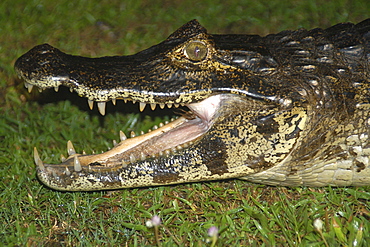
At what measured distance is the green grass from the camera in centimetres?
297

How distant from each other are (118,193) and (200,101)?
975mm

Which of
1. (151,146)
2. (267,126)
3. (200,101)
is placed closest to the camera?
(267,126)

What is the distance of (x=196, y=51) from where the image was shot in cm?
313

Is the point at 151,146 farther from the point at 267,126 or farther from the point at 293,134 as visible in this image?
the point at 293,134

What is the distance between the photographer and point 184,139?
11.1 feet

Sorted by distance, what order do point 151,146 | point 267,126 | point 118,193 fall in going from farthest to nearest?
point 118,193
point 151,146
point 267,126

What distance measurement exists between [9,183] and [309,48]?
2.55m

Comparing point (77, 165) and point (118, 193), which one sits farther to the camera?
point (118, 193)

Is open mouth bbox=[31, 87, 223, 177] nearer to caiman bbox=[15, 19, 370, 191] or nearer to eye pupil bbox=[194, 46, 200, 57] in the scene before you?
caiman bbox=[15, 19, 370, 191]

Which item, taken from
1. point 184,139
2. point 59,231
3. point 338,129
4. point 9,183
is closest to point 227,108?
point 184,139

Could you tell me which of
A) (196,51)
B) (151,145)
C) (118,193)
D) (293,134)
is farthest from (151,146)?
(293,134)

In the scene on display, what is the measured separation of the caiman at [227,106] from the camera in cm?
304

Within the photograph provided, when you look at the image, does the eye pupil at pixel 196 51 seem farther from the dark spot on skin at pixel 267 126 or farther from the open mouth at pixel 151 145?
the dark spot on skin at pixel 267 126

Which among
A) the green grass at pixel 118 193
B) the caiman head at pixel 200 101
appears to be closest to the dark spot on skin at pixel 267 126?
the caiman head at pixel 200 101
